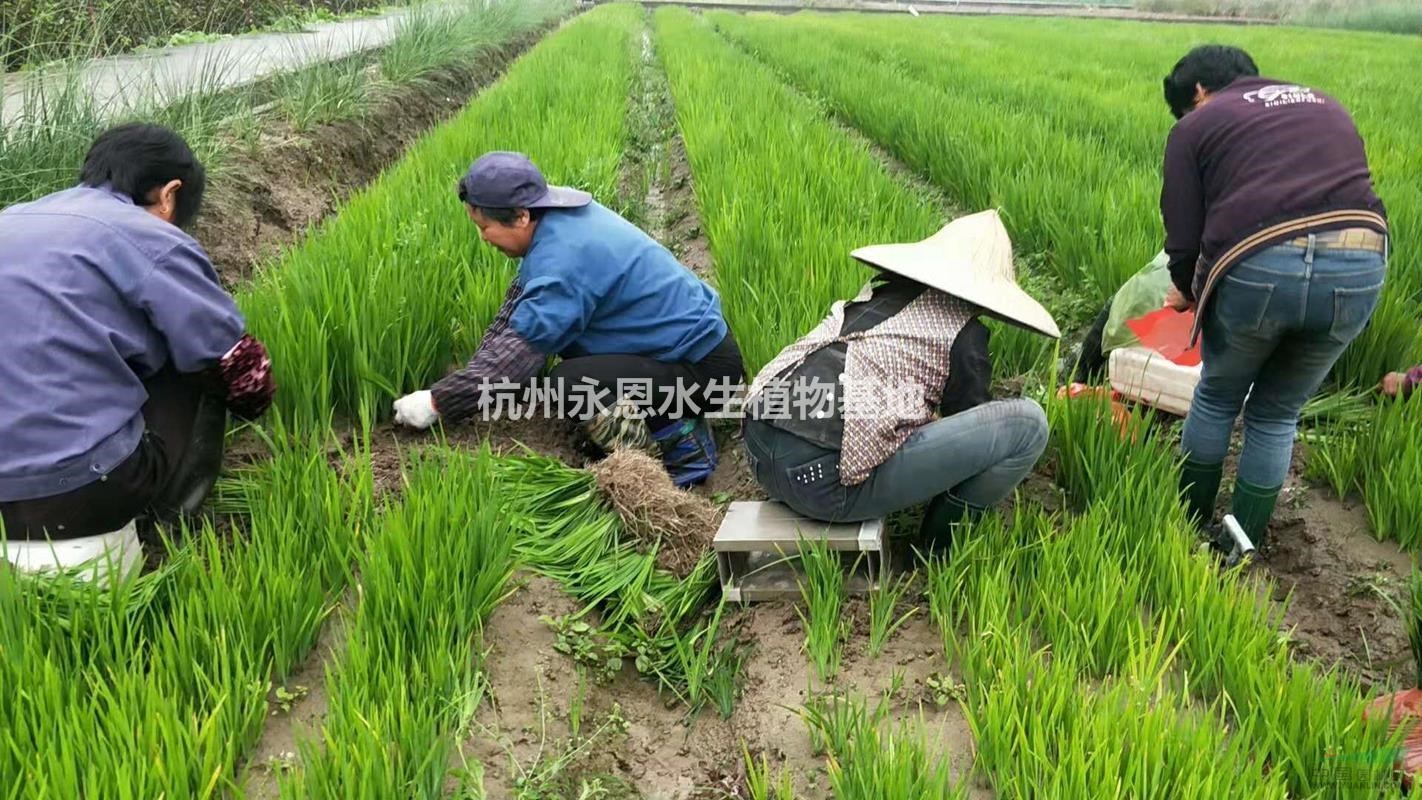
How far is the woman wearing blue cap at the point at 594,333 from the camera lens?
2.39 metres

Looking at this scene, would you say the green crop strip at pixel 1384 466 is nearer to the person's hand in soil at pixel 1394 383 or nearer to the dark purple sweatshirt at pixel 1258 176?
the person's hand in soil at pixel 1394 383

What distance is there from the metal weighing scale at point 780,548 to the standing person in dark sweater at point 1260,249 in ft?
2.66

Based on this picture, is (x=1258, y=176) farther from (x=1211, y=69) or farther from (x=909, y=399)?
(x=909, y=399)

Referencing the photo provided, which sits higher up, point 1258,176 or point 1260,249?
point 1258,176

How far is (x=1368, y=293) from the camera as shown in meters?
1.95

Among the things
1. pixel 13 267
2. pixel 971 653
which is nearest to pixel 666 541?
pixel 971 653

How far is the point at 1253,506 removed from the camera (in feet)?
7.23

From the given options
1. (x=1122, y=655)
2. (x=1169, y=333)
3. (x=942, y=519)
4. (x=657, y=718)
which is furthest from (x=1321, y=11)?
(x=657, y=718)

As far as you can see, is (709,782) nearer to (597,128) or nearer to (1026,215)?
(1026,215)

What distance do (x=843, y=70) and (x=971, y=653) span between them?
7695 millimetres

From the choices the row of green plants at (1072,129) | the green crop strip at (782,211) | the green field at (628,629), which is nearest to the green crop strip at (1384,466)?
the green field at (628,629)

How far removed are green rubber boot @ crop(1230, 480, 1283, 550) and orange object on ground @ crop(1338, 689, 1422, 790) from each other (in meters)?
0.65

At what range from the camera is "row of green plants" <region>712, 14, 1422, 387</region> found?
3434 millimetres

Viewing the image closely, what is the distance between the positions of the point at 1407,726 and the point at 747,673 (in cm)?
107
